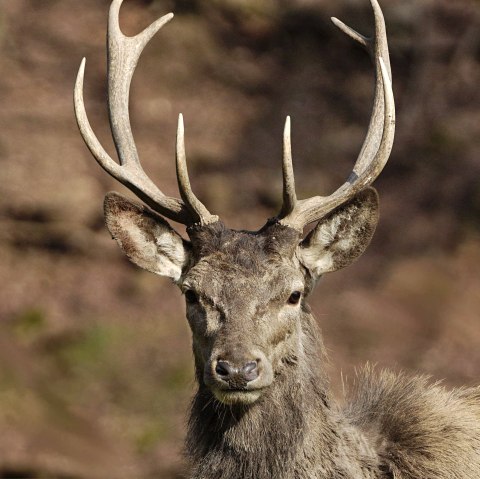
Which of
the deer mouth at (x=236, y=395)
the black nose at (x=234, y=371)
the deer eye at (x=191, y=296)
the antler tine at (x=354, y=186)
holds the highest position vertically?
the antler tine at (x=354, y=186)

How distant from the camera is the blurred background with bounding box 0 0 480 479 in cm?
1406

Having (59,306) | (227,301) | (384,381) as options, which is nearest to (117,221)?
(227,301)

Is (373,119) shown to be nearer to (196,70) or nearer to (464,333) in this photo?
(464,333)

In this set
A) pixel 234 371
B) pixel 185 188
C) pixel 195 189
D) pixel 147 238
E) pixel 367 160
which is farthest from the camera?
pixel 195 189

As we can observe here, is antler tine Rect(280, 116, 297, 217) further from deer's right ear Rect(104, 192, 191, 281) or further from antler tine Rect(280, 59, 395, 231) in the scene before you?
deer's right ear Rect(104, 192, 191, 281)

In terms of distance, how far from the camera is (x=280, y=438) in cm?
568

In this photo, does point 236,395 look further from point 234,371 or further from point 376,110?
point 376,110

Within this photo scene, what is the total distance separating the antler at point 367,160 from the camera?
6.04 meters

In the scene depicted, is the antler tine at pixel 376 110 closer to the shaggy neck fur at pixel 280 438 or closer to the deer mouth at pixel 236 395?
the shaggy neck fur at pixel 280 438

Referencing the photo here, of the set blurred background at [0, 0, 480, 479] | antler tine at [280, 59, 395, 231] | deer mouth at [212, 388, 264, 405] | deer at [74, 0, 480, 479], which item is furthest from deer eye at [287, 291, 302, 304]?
blurred background at [0, 0, 480, 479]

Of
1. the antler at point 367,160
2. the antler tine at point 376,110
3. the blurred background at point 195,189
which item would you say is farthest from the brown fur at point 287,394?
the blurred background at point 195,189

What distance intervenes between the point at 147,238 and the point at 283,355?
1.19 metres

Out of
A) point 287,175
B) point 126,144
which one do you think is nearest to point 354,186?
point 287,175

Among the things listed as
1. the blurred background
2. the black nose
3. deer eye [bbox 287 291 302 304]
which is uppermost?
deer eye [bbox 287 291 302 304]
